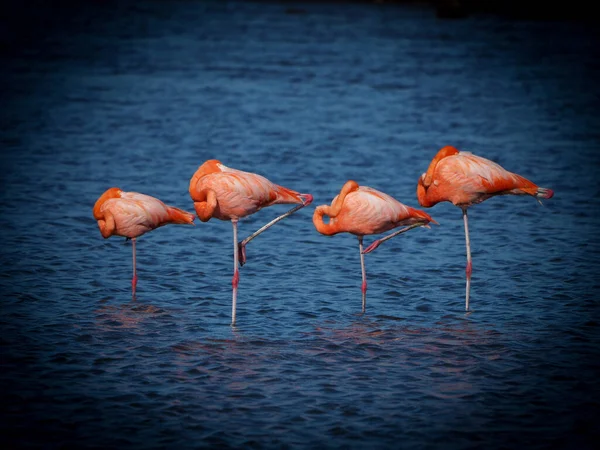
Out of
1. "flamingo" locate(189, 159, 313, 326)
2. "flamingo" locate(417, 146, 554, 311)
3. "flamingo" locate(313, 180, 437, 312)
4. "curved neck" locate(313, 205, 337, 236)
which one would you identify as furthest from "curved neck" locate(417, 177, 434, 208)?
"flamingo" locate(189, 159, 313, 326)

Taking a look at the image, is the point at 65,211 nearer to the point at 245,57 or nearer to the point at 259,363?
the point at 259,363

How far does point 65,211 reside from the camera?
38.4 feet

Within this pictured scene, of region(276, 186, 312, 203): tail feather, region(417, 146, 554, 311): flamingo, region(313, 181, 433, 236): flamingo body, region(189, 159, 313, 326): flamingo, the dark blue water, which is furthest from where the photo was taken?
region(276, 186, 312, 203): tail feather

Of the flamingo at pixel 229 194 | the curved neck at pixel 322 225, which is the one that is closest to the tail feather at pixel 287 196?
the flamingo at pixel 229 194

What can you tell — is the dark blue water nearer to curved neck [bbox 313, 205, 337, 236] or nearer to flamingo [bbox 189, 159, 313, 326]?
curved neck [bbox 313, 205, 337, 236]

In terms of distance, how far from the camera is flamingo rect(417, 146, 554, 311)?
28.5 ft

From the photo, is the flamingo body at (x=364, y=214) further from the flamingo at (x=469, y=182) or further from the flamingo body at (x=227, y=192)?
the flamingo body at (x=227, y=192)

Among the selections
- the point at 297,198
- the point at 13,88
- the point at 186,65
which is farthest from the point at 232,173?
the point at 186,65

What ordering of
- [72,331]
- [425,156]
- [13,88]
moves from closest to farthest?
[72,331] < [425,156] < [13,88]

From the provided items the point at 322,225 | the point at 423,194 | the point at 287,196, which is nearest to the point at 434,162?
the point at 423,194

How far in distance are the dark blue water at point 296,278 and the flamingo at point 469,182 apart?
0.94 meters

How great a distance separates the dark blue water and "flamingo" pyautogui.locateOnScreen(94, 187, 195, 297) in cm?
62

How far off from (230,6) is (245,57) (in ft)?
38.7

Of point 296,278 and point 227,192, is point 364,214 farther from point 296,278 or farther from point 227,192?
point 296,278
